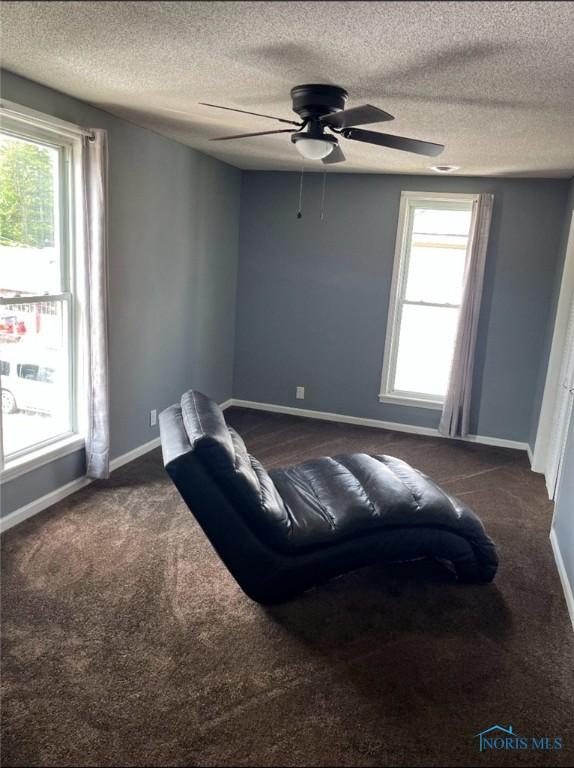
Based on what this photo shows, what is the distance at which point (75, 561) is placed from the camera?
9.65ft

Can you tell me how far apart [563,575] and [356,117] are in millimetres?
2503

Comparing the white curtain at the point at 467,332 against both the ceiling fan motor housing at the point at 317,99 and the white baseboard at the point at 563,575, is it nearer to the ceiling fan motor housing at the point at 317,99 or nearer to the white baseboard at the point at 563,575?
the white baseboard at the point at 563,575

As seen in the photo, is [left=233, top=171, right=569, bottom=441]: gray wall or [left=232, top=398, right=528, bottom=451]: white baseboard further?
[left=232, top=398, right=528, bottom=451]: white baseboard

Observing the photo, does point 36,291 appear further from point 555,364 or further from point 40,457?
point 555,364

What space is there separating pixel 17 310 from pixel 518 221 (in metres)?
4.07

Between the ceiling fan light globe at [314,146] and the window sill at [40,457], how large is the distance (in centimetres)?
227

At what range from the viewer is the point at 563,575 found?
305 cm

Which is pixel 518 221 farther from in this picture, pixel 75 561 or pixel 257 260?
pixel 75 561

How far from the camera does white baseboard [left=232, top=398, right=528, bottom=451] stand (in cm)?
537

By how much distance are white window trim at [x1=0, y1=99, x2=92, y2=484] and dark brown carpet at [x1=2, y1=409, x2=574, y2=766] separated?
36 cm

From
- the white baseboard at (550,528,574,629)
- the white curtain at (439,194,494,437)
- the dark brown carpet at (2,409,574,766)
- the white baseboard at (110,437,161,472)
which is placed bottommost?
the dark brown carpet at (2,409,574,766)

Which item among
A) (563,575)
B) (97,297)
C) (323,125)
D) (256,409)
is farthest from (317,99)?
(256,409)

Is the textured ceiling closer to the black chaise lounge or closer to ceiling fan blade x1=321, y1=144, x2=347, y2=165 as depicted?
ceiling fan blade x1=321, y1=144, x2=347, y2=165

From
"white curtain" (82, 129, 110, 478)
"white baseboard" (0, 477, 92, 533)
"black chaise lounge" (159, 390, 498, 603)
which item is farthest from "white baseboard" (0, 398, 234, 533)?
"black chaise lounge" (159, 390, 498, 603)
